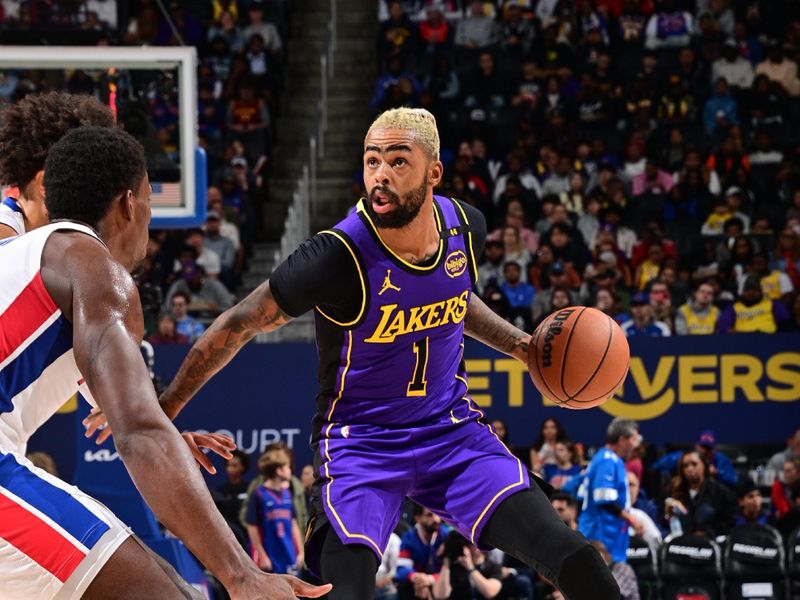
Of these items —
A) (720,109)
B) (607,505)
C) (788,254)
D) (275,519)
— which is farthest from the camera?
(720,109)

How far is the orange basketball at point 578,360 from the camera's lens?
16.7ft

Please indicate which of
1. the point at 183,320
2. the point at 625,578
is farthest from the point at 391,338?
the point at 183,320

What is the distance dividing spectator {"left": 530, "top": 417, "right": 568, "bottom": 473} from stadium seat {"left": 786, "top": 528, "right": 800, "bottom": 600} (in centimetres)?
192

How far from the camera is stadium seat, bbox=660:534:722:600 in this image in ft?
31.0

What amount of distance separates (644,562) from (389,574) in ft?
6.34

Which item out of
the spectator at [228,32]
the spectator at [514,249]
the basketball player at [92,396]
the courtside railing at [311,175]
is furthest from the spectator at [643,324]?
the basketball player at [92,396]

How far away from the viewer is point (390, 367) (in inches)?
186

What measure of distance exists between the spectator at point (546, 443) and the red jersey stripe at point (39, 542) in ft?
25.5

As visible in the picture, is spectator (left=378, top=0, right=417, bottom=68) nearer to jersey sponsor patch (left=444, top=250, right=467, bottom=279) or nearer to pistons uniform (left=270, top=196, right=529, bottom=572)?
jersey sponsor patch (left=444, top=250, right=467, bottom=279)

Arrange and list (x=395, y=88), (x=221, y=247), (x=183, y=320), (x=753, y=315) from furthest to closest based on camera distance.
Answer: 1. (x=395, y=88)
2. (x=221, y=247)
3. (x=753, y=315)
4. (x=183, y=320)

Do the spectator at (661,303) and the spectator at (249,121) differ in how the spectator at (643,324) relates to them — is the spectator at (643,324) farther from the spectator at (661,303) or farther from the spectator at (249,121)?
the spectator at (249,121)

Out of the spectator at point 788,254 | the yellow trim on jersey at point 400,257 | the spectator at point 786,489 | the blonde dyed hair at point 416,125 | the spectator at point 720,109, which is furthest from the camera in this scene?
the spectator at point 720,109

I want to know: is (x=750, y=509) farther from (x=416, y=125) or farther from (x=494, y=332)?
(x=416, y=125)

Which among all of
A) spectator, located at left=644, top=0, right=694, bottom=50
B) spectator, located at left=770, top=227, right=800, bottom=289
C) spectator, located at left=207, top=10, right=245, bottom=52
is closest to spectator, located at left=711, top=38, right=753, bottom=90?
spectator, located at left=644, top=0, right=694, bottom=50
